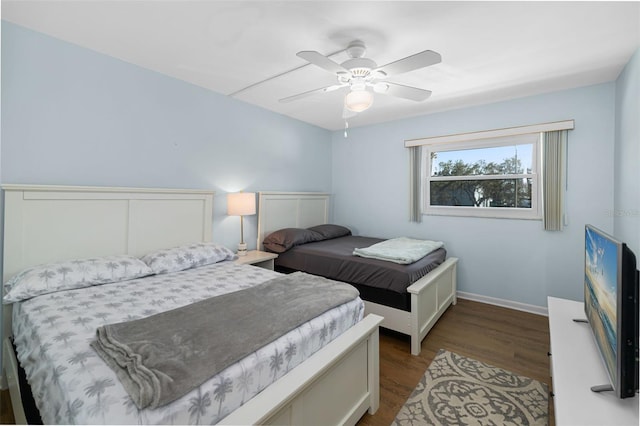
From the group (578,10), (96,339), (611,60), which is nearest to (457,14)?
(578,10)

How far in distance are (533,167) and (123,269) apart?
13.4 ft

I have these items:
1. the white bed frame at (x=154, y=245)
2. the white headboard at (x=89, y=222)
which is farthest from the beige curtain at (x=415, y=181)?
the white headboard at (x=89, y=222)

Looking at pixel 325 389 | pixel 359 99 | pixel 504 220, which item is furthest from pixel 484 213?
pixel 325 389

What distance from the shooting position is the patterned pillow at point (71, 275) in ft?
5.57

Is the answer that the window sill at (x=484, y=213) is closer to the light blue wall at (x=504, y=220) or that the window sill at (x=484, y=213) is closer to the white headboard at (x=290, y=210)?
the light blue wall at (x=504, y=220)

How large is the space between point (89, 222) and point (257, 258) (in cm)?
146

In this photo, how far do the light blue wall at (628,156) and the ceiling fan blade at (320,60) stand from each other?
86.8 inches

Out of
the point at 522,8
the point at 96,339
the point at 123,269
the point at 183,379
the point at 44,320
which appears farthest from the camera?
the point at 123,269

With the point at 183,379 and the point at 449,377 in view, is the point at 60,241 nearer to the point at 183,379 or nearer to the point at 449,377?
the point at 183,379

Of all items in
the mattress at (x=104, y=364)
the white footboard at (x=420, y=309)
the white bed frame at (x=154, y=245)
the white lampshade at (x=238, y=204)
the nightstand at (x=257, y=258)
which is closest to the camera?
the mattress at (x=104, y=364)

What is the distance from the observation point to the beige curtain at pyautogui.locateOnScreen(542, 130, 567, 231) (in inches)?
116

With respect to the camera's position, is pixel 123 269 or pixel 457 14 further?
pixel 123 269

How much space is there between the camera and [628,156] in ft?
7.51

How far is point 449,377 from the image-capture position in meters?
2.08
